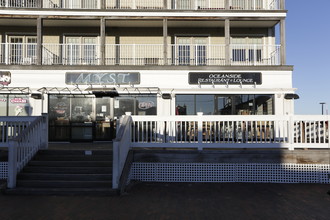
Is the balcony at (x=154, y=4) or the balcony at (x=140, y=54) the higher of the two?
the balcony at (x=154, y=4)

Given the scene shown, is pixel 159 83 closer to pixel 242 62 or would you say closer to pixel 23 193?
pixel 242 62

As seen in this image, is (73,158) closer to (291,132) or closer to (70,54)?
(291,132)

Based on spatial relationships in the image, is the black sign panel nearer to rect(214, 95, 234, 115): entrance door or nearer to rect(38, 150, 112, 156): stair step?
rect(214, 95, 234, 115): entrance door

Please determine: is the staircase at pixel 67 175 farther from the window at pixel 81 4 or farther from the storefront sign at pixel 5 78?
the window at pixel 81 4

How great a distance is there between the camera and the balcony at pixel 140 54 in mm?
14773

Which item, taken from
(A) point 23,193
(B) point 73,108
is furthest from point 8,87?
(A) point 23,193

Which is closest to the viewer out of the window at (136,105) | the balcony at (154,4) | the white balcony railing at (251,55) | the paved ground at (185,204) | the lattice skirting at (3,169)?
the paved ground at (185,204)

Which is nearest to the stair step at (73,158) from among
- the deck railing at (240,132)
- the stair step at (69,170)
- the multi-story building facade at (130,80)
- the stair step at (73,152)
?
the stair step at (73,152)

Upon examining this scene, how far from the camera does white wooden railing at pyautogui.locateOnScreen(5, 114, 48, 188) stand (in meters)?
7.22

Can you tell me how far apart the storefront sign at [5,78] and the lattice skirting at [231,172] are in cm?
820

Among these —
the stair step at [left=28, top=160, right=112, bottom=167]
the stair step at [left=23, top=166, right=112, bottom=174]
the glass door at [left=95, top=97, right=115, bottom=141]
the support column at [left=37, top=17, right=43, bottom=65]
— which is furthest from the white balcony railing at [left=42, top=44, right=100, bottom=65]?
the stair step at [left=23, top=166, right=112, bottom=174]

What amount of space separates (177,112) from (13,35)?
9.57m

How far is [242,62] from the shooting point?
581 inches

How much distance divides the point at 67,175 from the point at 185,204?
3.23 meters
